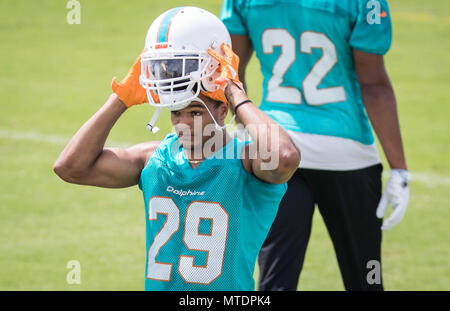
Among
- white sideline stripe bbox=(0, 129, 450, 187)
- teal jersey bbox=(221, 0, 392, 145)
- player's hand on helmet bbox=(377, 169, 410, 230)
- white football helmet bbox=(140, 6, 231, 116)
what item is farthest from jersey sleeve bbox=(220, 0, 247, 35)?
white sideline stripe bbox=(0, 129, 450, 187)

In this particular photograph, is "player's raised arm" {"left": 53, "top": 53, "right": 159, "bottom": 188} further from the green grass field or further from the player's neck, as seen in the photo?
the green grass field

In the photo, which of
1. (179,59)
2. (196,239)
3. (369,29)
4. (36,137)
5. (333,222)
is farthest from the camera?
(36,137)

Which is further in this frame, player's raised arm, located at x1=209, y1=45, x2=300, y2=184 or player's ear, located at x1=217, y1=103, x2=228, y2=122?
player's ear, located at x1=217, y1=103, x2=228, y2=122

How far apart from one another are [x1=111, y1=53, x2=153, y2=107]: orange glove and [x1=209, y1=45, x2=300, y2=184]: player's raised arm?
16.2 inches

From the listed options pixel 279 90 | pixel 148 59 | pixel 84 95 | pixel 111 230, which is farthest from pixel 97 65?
pixel 148 59

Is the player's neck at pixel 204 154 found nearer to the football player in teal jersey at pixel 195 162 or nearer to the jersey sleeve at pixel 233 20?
the football player in teal jersey at pixel 195 162

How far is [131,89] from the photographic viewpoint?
3.47 m

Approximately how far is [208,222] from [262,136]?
47 cm

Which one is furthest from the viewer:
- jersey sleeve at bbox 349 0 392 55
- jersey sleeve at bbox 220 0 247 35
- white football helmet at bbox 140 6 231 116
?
jersey sleeve at bbox 220 0 247 35

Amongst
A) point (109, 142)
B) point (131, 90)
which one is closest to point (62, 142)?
point (109, 142)

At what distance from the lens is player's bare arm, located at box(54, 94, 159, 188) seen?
352 cm

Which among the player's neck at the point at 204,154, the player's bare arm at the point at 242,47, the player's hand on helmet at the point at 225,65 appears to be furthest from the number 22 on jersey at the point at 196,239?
the player's bare arm at the point at 242,47

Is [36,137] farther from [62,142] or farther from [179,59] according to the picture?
[179,59]

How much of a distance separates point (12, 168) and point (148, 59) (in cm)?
551
